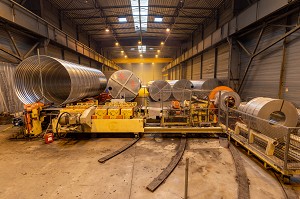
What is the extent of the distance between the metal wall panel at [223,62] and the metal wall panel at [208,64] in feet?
3.67

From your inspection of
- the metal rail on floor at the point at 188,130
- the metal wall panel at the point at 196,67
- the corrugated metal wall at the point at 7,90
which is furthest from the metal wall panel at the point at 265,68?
the corrugated metal wall at the point at 7,90

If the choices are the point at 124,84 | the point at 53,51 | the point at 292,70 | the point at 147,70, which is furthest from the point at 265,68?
the point at 147,70

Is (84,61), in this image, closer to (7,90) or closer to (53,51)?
(53,51)

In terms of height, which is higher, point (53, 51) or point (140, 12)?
point (140, 12)

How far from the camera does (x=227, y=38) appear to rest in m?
10.3

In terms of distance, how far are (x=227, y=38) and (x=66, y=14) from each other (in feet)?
45.1

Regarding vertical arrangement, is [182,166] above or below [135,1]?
below

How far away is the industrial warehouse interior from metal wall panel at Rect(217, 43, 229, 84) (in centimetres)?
17

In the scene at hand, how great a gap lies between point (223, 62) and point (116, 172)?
Answer: 11788 millimetres

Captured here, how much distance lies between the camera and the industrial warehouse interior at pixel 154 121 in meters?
3.28

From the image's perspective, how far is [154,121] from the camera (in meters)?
7.19

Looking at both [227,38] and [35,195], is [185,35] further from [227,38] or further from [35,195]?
[35,195]

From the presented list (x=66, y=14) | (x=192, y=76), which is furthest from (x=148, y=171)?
(x=192, y=76)

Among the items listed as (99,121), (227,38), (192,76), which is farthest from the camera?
(192,76)
